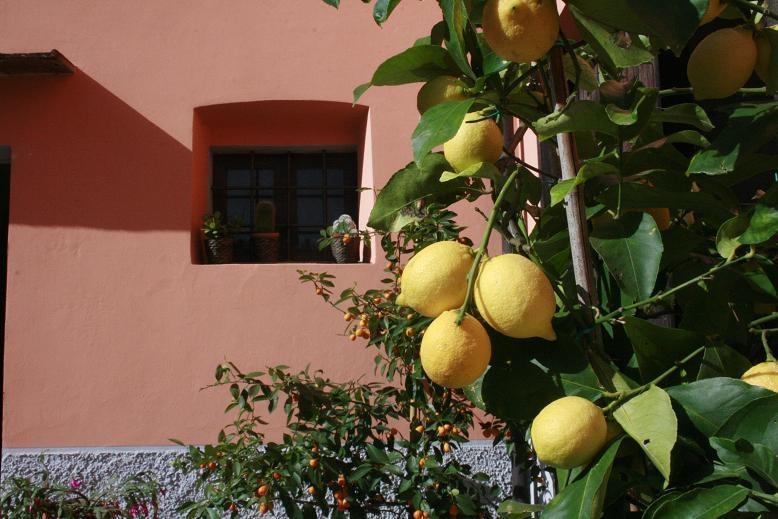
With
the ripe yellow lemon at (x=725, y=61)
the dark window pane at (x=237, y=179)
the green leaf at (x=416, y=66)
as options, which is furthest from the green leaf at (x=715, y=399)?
the dark window pane at (x=237, y=179)

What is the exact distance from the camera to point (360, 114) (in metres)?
4.04

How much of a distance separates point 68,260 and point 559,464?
11.8 feet

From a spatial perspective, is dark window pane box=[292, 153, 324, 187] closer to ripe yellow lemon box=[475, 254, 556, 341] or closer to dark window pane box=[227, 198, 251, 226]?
dark window pane box=[227, 198, 251, 226]

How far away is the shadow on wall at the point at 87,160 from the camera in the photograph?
386 centimetres

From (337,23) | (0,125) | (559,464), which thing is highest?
(337,23)

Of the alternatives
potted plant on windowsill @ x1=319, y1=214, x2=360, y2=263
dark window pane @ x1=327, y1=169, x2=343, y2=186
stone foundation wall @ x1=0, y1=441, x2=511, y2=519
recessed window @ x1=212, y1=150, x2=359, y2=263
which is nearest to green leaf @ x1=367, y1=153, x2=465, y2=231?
potted plant on windowsill @ x1=319, y1=214, x2=360, y2=263

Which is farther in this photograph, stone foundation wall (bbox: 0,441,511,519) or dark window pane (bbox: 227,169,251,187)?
dark window pane (bbox: 227,169,251,187)

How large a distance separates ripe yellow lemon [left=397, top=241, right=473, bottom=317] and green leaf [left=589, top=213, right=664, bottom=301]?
162 millimetres

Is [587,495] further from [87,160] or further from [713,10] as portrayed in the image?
[87,160]

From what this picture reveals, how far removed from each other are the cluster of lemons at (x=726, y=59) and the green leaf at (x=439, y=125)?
26 centimetres

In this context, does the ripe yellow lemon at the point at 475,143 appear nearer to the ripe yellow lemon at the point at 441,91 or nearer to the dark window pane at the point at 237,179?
the ripe yellow lemon at the point at 441,91

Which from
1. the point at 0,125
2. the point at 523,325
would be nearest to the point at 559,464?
the point at 523,325

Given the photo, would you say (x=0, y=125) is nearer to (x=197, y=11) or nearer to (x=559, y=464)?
(x=197, y=11)

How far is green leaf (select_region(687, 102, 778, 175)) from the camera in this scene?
0.80 metres
